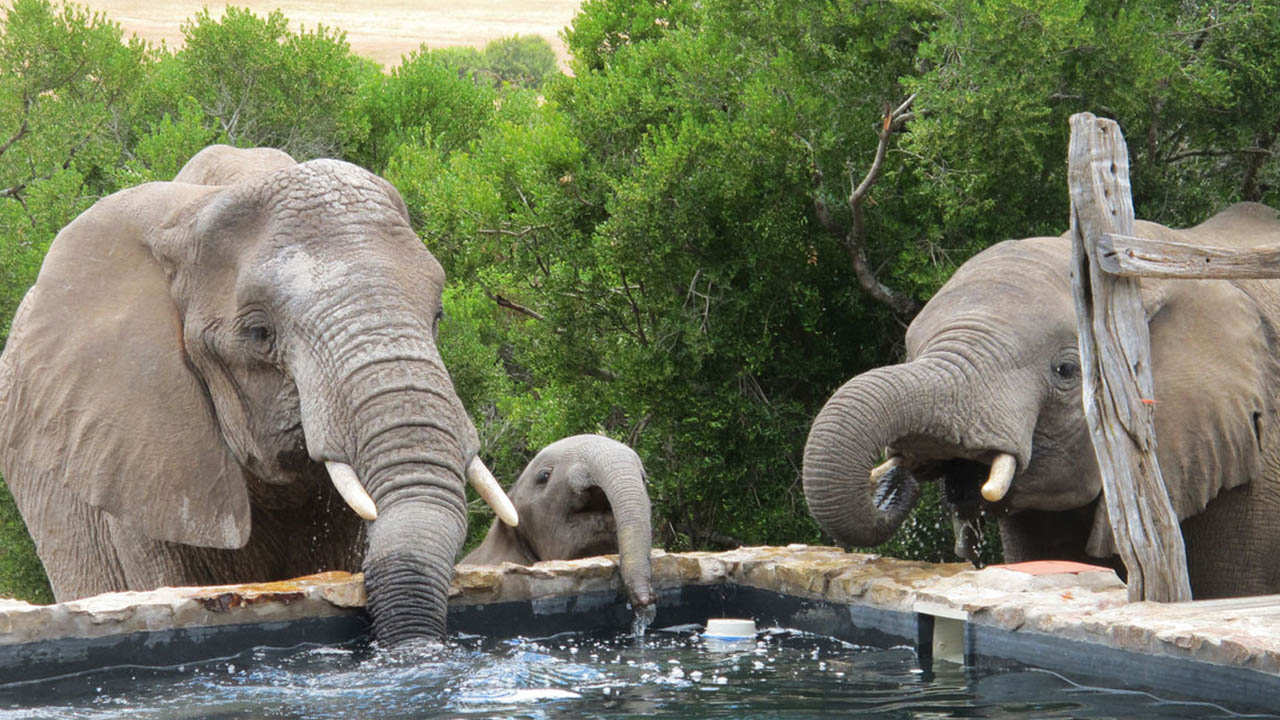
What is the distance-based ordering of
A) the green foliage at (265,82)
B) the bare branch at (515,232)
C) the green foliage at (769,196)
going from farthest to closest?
the green foliage at (265,82), the bare branch at (515,232), the green foliage at (769,196)

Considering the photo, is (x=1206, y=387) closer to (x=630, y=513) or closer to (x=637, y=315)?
(x=630, y=513)

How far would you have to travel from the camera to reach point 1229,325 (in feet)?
26.1

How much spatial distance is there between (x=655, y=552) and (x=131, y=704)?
9.88 feet

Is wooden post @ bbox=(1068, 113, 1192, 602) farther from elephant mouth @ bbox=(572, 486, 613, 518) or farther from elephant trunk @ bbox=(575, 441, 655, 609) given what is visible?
elephant mouth @ bbox=(572, 486, 613, 518)

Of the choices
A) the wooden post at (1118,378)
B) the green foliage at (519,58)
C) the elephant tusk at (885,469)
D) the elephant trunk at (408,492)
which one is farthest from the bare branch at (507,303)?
the green foliage at (519,58)

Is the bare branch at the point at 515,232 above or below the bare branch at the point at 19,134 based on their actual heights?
below

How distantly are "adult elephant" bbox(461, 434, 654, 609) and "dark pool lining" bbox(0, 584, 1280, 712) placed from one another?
60 centimetres

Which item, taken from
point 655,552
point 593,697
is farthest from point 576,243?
point 593,697

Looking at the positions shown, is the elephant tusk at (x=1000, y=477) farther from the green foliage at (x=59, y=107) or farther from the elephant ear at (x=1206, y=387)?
the green foliage at (x=59, y=107)

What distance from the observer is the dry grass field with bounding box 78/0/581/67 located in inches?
2450

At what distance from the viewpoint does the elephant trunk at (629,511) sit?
755 cm

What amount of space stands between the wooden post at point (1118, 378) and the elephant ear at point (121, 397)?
360 cm

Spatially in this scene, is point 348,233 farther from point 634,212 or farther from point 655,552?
point 634,212

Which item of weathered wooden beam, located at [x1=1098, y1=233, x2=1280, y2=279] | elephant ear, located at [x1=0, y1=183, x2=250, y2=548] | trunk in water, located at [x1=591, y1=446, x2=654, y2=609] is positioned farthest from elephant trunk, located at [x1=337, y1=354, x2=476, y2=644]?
weathered wooden beam, located at [x1=1098, y1=233, x2=1280, y2=279]
